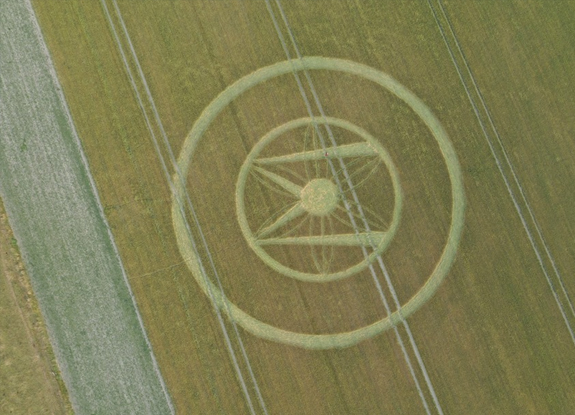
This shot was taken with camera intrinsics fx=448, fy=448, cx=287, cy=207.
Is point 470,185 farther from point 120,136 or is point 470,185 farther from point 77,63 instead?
point 77,63

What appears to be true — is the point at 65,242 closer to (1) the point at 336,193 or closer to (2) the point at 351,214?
(1) the point at 336,193

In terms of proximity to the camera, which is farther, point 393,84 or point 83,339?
point 393,84

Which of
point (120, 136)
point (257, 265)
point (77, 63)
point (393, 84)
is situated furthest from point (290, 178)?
point (77, 63)

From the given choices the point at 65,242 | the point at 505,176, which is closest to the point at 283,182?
the point at 65,242

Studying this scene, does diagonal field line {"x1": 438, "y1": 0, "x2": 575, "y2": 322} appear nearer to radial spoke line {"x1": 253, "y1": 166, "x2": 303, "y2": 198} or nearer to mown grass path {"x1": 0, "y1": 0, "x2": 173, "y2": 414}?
radial spoke line {"x1": 253, "y1": 166, "x2": 303, "y2": 198}

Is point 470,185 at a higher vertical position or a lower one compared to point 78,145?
lower

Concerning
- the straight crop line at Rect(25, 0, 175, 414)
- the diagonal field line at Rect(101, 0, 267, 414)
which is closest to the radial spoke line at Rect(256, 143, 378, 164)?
the diagonal field line at Rect(101, 0, 267, 414)
